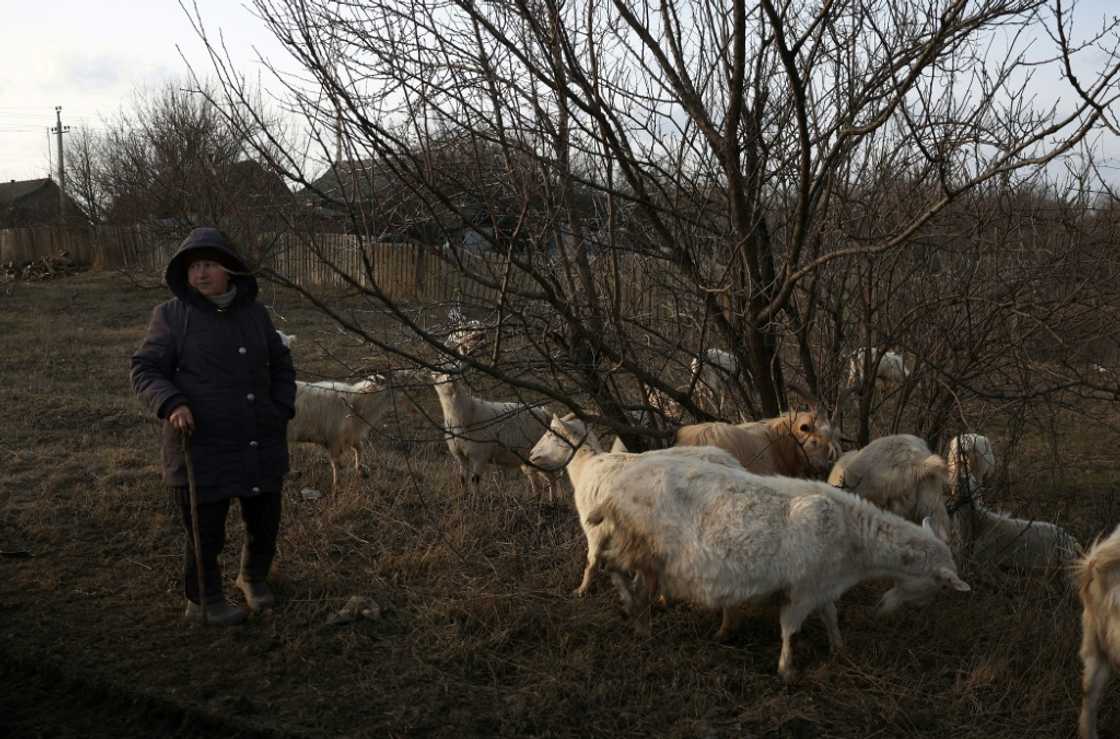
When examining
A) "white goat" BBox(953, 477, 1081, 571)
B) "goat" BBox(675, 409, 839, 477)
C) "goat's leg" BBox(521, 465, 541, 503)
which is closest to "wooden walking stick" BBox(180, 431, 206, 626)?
"goat" BBox(675, 409, 839, 477)

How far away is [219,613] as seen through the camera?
4.66 m

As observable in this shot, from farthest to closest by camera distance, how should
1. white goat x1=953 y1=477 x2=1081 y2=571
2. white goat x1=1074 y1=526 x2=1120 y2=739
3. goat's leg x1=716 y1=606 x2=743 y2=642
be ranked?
white goat x1=953 y1=477 x2=1081 y2=571, goat's leg x1=716 y1=606 x2=743 y2=642, white goat x1=1074 y1=526 x2=1120 y2=739

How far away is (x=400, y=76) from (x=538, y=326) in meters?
1.63

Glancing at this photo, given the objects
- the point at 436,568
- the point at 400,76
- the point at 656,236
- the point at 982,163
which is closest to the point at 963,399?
the point at 982,163

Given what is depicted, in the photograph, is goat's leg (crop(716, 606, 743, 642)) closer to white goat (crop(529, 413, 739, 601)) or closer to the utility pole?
white goat (crop(529, 413, 739, 601))

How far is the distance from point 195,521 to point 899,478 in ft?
12.2

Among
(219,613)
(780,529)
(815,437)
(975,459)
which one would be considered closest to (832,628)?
(780,529)

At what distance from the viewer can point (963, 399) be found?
247 inches

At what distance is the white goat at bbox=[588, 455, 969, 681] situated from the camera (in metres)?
4.17

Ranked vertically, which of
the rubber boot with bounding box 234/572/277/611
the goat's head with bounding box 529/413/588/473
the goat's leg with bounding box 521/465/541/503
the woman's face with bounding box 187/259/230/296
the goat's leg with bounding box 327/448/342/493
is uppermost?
the woman's face with bounding box 187/259/230/296

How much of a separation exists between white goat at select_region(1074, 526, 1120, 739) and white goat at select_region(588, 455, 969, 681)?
1.73 ft

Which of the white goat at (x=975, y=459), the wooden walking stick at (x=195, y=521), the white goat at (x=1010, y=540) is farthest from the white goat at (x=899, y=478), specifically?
the wooden walking stick at (x=195, y=521)

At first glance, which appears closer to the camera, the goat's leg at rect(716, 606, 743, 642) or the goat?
the goat's leg at rect(716, 606, 743, 642)

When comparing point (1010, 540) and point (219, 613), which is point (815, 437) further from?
point (219, 613)
